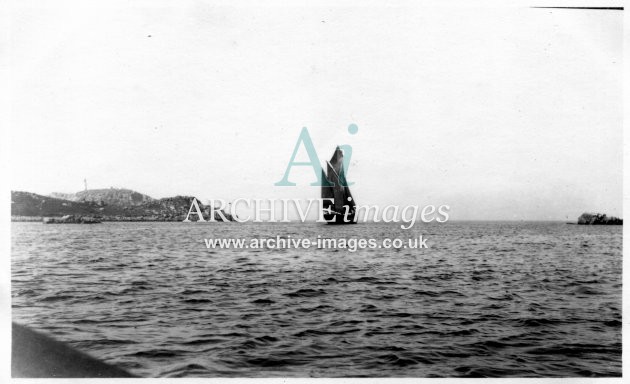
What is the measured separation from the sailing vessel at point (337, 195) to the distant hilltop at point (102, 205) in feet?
5.06

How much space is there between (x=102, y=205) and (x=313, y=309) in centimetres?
698

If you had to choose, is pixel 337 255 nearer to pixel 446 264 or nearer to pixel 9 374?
pixel 446 264

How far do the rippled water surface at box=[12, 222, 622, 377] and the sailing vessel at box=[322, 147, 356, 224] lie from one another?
28 cm

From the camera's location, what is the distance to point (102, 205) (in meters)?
10.9

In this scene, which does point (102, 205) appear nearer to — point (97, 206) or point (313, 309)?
point (97, 206)

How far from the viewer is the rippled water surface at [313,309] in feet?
16.8

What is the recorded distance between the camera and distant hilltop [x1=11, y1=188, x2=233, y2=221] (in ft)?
22.5

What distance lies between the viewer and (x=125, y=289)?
7395 mm

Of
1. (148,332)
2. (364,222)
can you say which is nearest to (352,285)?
(364,222)

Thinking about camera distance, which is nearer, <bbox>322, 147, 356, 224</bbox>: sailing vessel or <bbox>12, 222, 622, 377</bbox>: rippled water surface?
<bbox>12, 222, 622, 377</bbox>: rippled water surface

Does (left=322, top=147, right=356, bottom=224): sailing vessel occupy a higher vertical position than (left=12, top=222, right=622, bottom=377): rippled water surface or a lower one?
higher

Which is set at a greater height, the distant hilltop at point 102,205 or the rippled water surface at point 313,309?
the distant hilltop at point 102,205

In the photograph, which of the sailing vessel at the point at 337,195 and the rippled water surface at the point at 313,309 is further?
the sailing vessel at the point at 337,195
